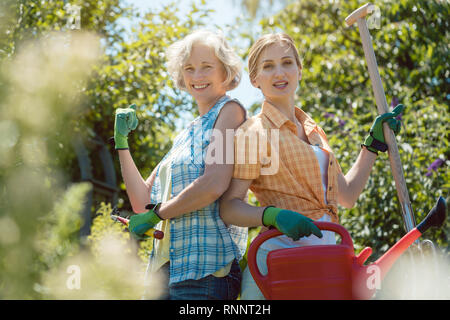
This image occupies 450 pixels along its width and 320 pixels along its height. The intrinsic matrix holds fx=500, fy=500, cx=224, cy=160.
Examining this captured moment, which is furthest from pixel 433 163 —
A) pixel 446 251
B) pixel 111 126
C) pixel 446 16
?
pixel 111 126

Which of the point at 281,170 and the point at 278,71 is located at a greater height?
the point at 278,71

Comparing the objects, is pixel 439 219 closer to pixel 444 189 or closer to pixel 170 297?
pixel 170 297

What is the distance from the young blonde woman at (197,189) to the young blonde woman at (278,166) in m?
0.06

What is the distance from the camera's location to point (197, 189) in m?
1.59

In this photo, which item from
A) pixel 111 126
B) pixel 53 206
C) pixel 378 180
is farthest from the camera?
pixel 111 126

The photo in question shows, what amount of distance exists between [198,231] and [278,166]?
340mm

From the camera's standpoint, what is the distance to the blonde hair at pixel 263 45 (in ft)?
5.95

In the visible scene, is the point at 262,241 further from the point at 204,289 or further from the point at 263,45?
the point at 263,45

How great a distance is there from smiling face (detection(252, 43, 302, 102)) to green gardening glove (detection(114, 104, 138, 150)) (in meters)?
0.53

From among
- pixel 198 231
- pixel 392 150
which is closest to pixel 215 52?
pixel 198 231

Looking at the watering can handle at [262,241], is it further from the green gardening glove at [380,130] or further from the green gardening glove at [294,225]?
the green gardening glove at [380,130]

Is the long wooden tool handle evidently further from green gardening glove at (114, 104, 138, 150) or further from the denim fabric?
Answer: green gardening glove at (114, 104, 138, 150)
